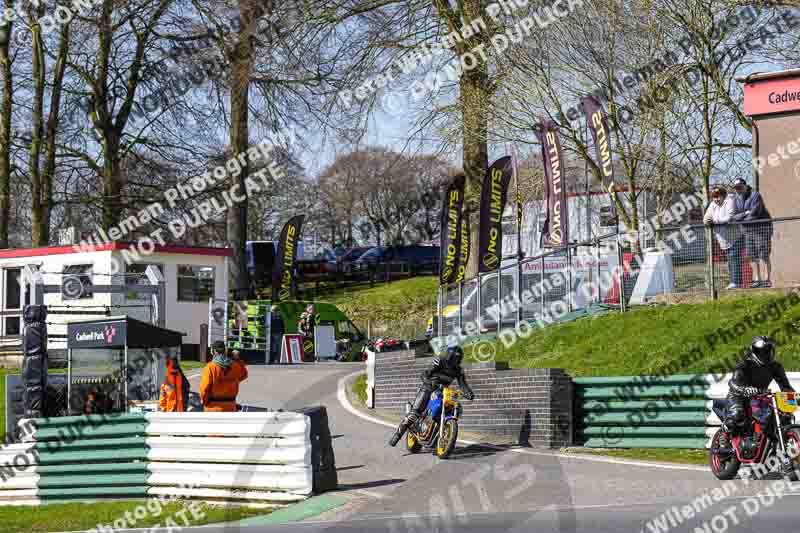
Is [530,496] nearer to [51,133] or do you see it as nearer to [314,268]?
[51,133]

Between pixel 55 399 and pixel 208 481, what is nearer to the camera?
pixel 208 481

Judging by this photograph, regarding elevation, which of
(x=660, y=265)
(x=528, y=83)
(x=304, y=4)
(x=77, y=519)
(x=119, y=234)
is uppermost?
(x=304, y=4)

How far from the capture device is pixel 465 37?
2769cm

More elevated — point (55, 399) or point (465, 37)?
point (465, 37)

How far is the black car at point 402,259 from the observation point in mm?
52781

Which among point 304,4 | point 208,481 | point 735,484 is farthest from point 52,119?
point 735,484

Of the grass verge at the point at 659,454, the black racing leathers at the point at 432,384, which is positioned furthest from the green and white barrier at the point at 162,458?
the grass verge at the point at 659,454

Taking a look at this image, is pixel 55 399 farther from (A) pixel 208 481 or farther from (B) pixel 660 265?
(B) pixel 660 265

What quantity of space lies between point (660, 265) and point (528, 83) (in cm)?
1075

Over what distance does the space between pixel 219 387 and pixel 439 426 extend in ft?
9.79

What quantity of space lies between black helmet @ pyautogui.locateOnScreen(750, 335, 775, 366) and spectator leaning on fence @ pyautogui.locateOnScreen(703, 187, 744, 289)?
5708mm

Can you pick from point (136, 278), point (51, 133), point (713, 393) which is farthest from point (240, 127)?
point (713, 393)

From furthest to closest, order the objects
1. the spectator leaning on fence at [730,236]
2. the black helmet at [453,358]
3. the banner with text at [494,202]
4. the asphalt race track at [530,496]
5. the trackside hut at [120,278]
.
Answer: the trackside hut at [120,278] → the banner with text at [494,202] → the spectator leaning on fence at [730,236] → the black helmet at [453,358] → the asphalt race track at [530,496]

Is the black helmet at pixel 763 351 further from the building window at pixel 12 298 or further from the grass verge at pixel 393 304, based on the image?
the grass verge at pixel 393 304
